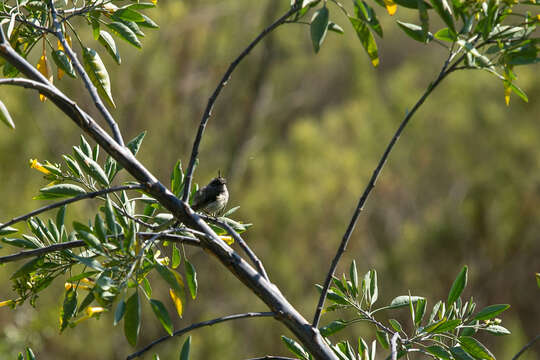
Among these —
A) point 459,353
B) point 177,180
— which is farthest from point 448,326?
point 177,180

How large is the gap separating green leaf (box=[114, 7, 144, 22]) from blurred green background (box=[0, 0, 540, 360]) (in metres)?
3.92

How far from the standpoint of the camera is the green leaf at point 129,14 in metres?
1.03

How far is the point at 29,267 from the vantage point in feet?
2.97

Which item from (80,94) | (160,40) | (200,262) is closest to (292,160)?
(200,262)

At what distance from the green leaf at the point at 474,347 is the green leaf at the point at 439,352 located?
0.12 feet

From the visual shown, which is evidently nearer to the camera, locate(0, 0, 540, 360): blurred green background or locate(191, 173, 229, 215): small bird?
locate(191, 173, 229, 215): small bird

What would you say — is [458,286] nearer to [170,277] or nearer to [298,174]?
[170,277]

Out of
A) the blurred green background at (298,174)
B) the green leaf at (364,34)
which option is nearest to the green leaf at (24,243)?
the green leaf at (364,34)

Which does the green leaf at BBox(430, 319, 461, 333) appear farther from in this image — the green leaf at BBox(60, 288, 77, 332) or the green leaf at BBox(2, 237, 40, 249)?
the green leaf at BBox(2, 237, 40, 249)

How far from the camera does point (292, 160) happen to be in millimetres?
5879

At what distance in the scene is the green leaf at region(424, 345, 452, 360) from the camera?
2.94ft

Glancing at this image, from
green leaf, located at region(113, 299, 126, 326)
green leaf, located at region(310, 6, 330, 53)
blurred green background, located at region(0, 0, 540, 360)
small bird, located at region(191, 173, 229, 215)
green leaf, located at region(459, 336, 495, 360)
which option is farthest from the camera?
blurred green background, located at region(0, 0, 540, 360)

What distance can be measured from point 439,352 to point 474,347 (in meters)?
0.06

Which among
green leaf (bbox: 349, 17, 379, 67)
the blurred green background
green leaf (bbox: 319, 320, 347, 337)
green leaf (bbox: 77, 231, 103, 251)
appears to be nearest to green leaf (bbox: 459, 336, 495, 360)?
green leaf (bbox: 319, 320, 347, 337)
